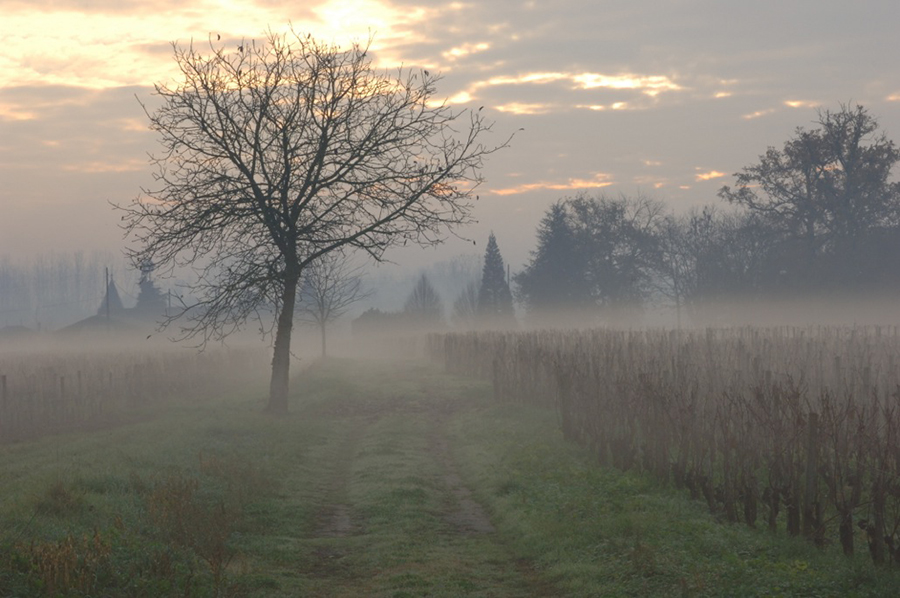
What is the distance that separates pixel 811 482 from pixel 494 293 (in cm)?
8515

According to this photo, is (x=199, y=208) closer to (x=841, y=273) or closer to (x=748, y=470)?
(x=748, y=470)

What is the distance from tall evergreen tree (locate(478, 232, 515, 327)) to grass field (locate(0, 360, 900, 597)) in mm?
73607

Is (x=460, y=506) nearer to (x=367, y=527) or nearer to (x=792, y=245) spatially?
(x=367, y=527)

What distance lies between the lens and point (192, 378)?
34375 mm

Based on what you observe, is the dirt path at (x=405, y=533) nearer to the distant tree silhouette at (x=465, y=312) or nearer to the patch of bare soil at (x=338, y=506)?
the patch of bare soil at (x=338, y=506)

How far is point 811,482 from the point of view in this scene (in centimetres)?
909

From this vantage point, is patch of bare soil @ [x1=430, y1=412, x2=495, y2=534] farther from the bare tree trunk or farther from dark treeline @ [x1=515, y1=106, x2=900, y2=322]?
dark treeline @ [x1=515, y1=106, x2=900, y2=322]

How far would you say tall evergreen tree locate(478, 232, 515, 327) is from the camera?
92438mm

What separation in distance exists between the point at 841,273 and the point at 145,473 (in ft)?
155

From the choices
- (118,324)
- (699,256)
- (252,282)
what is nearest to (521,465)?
(252,282)

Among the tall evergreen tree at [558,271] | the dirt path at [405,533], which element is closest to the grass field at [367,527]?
the dirt path at [405,533]

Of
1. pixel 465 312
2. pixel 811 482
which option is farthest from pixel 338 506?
pixel 465 312

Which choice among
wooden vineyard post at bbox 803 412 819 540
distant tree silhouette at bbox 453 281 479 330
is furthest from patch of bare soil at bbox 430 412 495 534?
distant tree silhouette at bbox 453 281 479 330

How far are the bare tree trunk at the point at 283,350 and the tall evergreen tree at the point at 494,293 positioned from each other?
67.9 m
